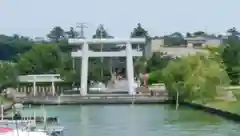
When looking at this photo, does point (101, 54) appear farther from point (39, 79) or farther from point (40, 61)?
point (40, 61)

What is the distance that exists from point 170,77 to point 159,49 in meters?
31.4

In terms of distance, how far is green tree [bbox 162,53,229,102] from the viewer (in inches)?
1614

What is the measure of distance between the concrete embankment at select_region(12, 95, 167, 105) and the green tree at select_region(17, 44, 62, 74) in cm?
1455

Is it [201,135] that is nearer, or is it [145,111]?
[201,135]

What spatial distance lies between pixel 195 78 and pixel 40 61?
80.3 ft

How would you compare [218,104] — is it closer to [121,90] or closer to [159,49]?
[121,90]

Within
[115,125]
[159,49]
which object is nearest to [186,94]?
[115,125]

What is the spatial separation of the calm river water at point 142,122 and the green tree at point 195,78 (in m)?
1.76

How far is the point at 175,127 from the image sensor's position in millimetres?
28875

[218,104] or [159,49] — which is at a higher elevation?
[159,49]

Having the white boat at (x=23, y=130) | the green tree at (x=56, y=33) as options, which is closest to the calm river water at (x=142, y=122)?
the white boat at (x=23, y=130)

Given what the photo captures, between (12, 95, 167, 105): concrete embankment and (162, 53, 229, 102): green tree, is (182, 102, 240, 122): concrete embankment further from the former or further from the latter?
(12, 95, 167, 105): concrete embankment

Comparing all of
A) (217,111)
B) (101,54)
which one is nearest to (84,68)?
(101,54)

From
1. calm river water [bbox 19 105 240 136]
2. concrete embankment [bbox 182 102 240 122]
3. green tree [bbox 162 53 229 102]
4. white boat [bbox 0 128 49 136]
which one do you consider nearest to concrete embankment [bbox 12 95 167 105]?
green tree [bbox 162 53 229 102]
